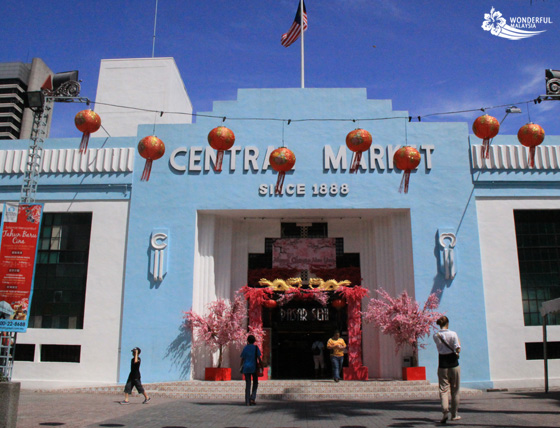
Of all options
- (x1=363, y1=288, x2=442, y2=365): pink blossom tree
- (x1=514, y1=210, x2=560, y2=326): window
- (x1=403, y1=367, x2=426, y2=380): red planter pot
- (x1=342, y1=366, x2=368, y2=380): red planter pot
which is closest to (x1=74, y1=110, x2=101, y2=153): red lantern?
(x1=363, y1=288, x2=442, y2=365): pink blossom tree

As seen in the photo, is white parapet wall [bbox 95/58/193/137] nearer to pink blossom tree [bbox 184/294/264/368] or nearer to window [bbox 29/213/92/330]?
window [bbox 29/213/92/330]

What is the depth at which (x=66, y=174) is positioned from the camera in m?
18.9

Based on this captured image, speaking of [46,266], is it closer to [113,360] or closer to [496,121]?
[113,360]

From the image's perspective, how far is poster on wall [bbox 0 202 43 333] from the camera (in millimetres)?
13938

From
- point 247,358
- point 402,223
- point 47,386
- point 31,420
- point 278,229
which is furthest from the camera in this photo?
point 278,229

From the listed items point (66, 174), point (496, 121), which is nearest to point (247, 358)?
point (496, 121)

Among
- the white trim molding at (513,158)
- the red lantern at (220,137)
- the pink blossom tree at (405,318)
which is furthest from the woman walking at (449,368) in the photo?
the white trim molding at (513,158)

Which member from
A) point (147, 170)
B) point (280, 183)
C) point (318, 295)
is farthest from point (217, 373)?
point (147, 170)

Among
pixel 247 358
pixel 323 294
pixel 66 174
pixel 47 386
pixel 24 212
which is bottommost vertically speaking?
pixel 47 386

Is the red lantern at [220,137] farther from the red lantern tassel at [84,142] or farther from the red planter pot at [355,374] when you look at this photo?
the red planter pot at [355,374]

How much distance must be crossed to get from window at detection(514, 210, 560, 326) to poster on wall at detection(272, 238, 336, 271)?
22.1 feet

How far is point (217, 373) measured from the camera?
17.1 m

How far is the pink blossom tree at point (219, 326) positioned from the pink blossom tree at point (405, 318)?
4.36 metres

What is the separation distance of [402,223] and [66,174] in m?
12.6
